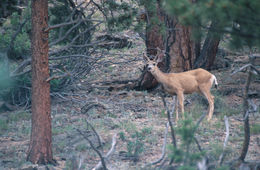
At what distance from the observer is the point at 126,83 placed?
13.9 m

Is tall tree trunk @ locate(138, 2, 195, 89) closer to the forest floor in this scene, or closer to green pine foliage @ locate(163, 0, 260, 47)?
the forest floor

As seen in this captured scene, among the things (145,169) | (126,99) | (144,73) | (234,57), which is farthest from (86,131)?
(234,57)

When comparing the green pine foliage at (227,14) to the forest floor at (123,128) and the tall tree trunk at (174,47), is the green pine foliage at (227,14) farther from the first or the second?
the tall tree trunk at (174,47)

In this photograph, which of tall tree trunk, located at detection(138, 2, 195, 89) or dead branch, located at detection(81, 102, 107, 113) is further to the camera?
tall tree trunk, located at detection(138, 2, 195, 89)

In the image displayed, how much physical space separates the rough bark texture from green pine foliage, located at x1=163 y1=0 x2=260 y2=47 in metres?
3.48

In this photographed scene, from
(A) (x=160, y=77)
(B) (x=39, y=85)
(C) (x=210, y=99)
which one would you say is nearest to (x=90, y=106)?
(A) (x=160, y=77)

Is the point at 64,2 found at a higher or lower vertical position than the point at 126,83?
higher

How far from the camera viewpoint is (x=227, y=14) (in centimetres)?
373

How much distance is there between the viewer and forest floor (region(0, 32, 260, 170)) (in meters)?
6.95

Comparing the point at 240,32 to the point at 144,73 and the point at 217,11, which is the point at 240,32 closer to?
the point at 217,11

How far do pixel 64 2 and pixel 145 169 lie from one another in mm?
6165

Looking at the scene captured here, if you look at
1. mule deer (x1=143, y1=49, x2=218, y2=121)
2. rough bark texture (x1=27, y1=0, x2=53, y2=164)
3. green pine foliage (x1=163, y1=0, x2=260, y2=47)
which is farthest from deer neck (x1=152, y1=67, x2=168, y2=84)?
green pine foliage (x1=163, y1=0, x2=260, y2=47)

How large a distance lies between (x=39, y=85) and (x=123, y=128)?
2.67m

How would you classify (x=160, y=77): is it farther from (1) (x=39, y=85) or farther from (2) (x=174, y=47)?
(1) (x=39, y=85)
